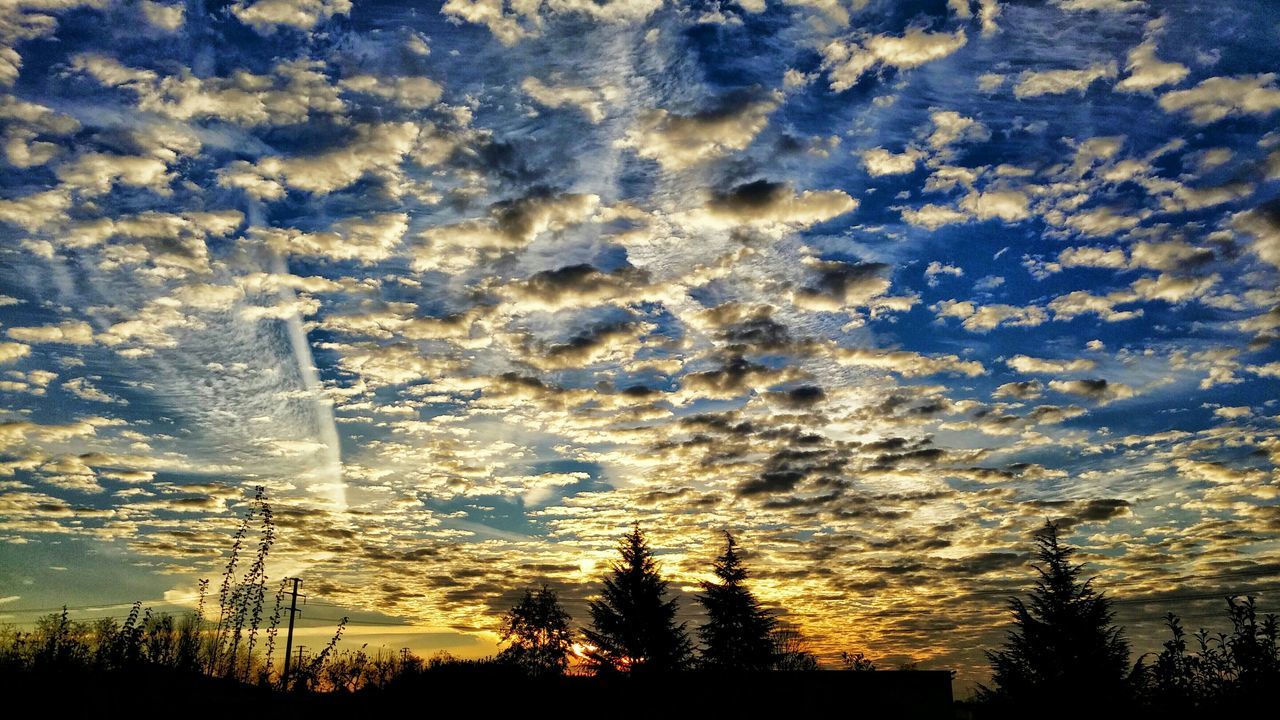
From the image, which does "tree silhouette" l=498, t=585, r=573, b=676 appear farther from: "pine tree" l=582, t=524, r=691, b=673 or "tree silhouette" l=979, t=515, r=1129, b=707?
"tree silhouette" l=979, t=515, r=1129, b=707

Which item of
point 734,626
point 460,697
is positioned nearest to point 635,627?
point 734,626

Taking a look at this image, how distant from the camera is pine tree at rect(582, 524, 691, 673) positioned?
55.0m

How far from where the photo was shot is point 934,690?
4275 centimetres

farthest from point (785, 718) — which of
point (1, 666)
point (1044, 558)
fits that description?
point (1, 666)

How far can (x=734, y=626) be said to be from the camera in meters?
A: 58.5

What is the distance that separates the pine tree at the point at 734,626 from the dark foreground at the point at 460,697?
59.8ft

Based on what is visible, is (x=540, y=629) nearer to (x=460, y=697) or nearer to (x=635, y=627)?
(x=635, y=627)

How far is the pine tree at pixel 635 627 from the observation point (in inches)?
2167

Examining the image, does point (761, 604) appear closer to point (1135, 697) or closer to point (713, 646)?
point (713, 646)

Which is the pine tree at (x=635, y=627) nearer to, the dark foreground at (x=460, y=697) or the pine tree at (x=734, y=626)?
the pine tree at (x=734, y=626)

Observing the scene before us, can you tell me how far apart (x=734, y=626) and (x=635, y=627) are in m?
7.45

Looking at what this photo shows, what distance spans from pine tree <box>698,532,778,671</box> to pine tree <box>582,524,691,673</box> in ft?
8.06

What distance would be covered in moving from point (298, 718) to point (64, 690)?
8514 millimetres

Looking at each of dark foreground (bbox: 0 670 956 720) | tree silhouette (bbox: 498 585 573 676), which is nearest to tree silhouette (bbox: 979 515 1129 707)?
dark foreground (bbox: 0 670 956 720)
